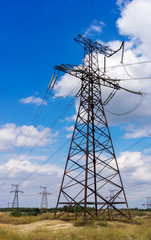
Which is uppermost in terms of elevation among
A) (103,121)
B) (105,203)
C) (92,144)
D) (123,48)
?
(123,48)

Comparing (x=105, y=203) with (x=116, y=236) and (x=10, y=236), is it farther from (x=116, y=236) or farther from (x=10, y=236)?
(x=10, y=236)

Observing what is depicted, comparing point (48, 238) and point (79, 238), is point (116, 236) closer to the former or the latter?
point (79, 238)

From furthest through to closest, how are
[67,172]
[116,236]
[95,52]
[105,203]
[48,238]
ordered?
[95,52] → [67,172] → [105,203] → [116,236] → [48,238]

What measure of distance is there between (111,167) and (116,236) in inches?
378

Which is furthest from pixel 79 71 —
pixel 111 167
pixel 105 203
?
pixel 105 203

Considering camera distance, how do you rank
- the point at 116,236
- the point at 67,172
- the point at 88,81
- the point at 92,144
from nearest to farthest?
the point at 116,236, the point at 67,172, the point at 92,144, the point at 88,81

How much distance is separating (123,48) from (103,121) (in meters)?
9.92

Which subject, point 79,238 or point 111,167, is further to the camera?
point 111,167

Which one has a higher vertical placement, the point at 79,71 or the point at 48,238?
the point at 79,71

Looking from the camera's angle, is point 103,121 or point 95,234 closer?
point 95,234

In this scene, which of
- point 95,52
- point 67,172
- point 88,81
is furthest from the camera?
point 95,52

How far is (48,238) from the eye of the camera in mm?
11312

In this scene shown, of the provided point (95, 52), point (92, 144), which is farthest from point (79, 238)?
point (95, 52)

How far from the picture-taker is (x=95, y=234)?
12.2 m
